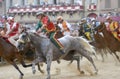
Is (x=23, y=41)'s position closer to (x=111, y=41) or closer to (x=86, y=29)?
(x=111, y=41)

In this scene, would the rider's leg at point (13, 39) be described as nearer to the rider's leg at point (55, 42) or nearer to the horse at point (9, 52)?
the horse at point (9, 52)

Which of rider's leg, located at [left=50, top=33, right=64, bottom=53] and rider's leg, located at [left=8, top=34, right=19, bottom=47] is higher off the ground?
rider's leg, located at [left=50, top=33, right=64, bottom=53]

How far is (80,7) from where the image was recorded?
6356cm

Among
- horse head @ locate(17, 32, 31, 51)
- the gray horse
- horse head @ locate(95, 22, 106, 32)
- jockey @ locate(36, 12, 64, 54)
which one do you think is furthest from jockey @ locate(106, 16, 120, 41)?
horse head @ locate(17, 32, 31, 51)

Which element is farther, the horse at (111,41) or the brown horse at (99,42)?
the brown horse at (99,42)

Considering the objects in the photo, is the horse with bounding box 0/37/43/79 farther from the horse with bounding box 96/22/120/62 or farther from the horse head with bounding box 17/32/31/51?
A: the horse with bounding box 96/22/120/62

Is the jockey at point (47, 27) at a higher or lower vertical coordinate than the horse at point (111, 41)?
higher

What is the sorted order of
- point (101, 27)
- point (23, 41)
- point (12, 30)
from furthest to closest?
point (101, 27)
point (12, 30)
point (23, 41)

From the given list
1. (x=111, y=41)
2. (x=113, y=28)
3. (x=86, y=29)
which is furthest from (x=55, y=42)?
(x=86, y=29)

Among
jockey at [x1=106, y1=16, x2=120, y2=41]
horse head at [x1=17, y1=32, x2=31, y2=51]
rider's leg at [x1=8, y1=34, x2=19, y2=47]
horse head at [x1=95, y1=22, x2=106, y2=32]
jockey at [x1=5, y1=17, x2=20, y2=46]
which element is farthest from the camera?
jockey at [x1=106, y1=16, x2=120, y2=41]

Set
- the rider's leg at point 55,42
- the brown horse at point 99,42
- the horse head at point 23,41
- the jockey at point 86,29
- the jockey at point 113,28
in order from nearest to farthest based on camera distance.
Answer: the horse head at point 23,41 → the rider's leg at point 55,42 → the jockey at point 113,28 → the brown horse at point 99,42 → the jockey at point 86,29

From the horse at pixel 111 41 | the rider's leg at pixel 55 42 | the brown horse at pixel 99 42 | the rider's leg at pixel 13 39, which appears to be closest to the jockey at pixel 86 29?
the brown horse at pixel 99 42

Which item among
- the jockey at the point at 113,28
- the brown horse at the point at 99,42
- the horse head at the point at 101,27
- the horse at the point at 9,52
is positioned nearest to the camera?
the horse at the point at 9,52

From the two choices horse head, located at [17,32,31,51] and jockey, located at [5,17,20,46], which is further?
jockey, located at [5,17,20,46]
